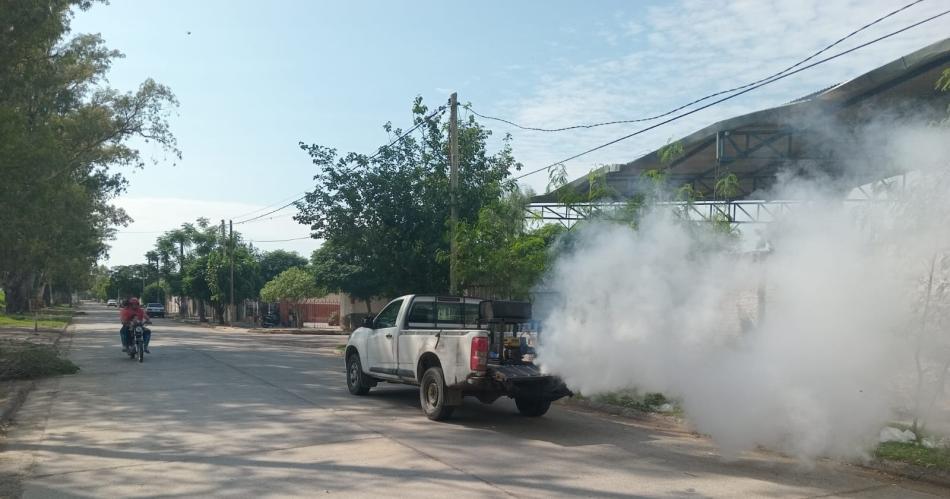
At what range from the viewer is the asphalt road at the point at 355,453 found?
22.1ft

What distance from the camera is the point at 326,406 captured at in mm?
11547

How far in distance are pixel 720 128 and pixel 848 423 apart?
9010mm

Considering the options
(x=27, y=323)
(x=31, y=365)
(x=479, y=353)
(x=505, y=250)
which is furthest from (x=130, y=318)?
(x=27, y=323)

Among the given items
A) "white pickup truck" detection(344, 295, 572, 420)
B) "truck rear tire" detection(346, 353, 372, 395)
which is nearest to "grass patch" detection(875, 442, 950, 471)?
"white pickup truck" detection(344, 295, 572, 420)

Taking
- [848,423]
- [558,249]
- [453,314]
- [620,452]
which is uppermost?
[558,249]

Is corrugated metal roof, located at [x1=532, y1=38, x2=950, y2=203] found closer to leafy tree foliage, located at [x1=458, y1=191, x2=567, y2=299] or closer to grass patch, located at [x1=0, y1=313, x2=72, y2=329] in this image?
leafy tree foliage, located at [x1=458, y1=191, x2=567, y2=299]

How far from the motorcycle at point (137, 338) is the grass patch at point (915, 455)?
55.9 ft

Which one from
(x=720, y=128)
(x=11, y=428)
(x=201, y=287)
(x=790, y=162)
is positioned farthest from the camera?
(x=201, y=287)

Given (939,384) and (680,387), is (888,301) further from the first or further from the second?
(680,387)

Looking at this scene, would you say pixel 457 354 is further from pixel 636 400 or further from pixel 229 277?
pixel 229 277

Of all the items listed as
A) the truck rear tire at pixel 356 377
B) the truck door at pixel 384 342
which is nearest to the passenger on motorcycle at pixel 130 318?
the truck rear tire at pixel 356 377

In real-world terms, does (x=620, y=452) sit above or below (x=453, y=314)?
below

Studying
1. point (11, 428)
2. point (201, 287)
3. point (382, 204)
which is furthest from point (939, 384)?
point (201, 287)

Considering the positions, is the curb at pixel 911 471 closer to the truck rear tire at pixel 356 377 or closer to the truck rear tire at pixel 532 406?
the truck rear tire at pixel 532 406
